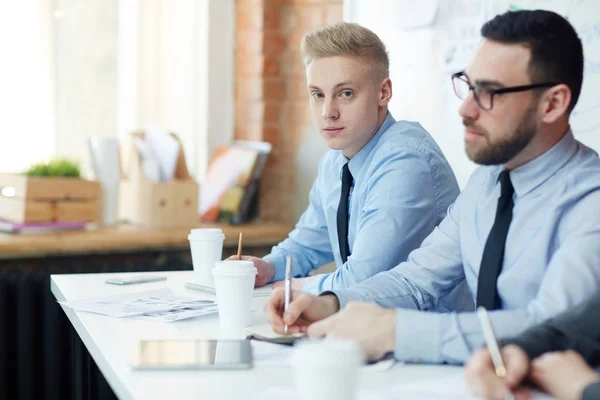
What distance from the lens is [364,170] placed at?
87.8 inches

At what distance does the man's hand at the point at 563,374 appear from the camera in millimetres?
1107

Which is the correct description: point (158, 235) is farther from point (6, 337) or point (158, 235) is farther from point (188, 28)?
point (188, 28)

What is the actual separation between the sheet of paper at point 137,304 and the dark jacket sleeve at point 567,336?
761 mm

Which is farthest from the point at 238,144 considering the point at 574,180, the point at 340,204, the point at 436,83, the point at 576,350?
the point at 576,350

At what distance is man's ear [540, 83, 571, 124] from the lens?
1547 millimetres

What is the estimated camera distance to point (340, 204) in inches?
88.9

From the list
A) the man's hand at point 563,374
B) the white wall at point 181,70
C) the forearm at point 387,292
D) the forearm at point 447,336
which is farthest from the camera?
the white wall at point 181,70

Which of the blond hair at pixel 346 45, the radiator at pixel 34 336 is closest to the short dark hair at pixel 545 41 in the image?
the blond hair at pixel 346 45

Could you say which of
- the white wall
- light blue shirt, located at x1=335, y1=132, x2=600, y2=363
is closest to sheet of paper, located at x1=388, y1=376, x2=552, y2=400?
light blue shirt, located at x1=335, y1=132, x2=600, y2=363

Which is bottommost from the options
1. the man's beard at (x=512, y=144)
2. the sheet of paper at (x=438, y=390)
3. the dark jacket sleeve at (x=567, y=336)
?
the sheet of paper at (x=438, y=390)

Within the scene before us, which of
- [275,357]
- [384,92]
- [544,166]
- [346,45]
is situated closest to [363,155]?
[384,92]

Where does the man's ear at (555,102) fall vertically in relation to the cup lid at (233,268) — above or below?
above

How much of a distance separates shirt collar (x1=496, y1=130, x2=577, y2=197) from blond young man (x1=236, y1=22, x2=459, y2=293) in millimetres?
484

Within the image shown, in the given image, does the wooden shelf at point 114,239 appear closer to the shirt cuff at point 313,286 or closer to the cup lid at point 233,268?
the shirt cuff at point 313,286
